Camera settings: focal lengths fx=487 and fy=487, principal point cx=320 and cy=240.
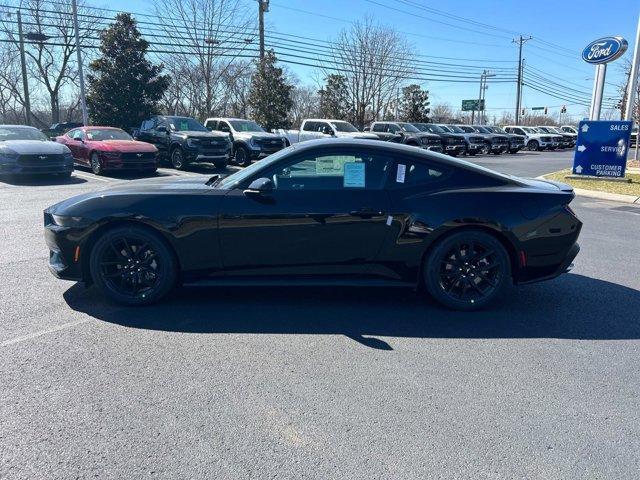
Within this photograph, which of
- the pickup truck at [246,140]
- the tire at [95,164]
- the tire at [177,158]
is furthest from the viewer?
the pickup truck at [246,140]

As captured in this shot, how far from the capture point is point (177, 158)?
55.8 ft

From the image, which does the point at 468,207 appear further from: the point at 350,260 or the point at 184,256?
the point at 184,256

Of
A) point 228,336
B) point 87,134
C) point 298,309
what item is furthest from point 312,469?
point 87,134

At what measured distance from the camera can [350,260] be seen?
4426mm

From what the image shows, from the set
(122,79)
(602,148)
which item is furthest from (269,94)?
(602,148)

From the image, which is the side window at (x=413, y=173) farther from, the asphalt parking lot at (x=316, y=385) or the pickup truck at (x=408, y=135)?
the pickup truck at (x=408, y=135)

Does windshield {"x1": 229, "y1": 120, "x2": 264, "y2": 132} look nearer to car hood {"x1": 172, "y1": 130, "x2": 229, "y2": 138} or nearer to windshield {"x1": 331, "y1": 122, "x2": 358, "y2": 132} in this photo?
car hood {"x1": 172, "y1": 130, "x2": 229, "y2": 138}

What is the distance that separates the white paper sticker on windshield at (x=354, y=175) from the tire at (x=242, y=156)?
14364 mm

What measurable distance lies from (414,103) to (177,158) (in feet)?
95.6

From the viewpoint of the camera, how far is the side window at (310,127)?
75.0 ft

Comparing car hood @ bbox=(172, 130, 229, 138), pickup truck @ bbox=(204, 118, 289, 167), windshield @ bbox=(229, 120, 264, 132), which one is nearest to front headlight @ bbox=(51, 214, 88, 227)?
car hood @ bbox=(172, 130, 229, 138)

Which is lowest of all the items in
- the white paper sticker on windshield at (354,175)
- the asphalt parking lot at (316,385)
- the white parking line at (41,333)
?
the asphalt parking lot at (316,385)

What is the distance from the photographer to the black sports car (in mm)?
4340

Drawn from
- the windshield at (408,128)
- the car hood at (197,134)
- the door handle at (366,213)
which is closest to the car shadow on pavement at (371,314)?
the door handle at (366,213)
